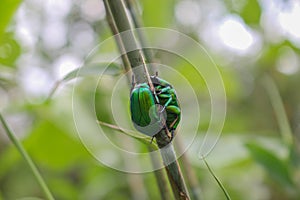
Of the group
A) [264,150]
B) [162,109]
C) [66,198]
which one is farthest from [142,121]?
[66,198]

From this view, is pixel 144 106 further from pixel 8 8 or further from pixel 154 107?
pixel 8 8

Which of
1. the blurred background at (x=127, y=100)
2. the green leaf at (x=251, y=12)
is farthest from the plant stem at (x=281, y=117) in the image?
the green leaf at (x=251, y=12)

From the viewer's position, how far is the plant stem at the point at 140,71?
20 cm

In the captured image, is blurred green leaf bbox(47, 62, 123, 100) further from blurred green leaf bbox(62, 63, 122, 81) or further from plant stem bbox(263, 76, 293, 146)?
plant stem bbox(263, 76, 293, 146)

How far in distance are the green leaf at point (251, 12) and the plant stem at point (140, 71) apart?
1.66ft

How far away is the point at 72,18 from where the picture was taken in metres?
1.19

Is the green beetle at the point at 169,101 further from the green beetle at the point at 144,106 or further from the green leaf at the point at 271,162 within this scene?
the green leaf at the point at 271,162

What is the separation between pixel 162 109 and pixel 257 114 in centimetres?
91

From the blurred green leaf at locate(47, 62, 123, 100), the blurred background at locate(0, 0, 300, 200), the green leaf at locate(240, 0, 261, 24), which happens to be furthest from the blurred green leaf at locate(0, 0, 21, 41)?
the green leaf at locate(240, 0, 261, 24)

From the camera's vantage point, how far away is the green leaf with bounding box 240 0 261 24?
0.69 meters

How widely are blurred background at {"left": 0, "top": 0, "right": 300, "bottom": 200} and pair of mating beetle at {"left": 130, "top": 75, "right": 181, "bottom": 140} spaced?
121mm

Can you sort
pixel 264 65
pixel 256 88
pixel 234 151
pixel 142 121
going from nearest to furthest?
1. pixel 142 121
2. pixel 234 151
3. pixel 264 65
4. pixel 256 88

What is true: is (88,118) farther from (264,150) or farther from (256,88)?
(256,88)

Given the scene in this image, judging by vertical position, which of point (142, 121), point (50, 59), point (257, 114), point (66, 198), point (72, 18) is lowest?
point (142, 121)
